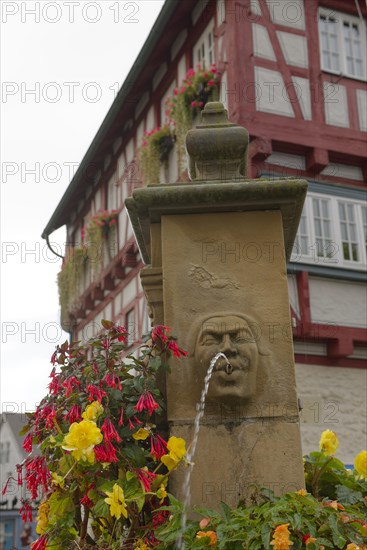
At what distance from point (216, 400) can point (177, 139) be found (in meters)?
8.90

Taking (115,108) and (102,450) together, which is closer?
(102,450)

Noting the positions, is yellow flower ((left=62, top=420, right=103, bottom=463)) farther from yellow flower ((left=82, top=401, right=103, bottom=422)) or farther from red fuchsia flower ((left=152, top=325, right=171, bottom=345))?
red fuchsia flower ((left=152, top=325, right=171, bottom=345))

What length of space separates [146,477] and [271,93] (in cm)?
835

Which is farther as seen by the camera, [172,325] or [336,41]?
[336,41]

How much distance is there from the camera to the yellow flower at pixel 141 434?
2480 millimetres

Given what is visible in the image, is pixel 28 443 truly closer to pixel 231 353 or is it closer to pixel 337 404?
pixel 231 353

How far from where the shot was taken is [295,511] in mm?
2215

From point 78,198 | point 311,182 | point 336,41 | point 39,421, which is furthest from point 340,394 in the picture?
point 78,198

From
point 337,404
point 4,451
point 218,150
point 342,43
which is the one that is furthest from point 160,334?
point 4,451

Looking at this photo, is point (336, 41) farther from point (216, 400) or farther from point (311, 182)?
point (216, 400)

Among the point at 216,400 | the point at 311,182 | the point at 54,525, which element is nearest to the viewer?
the point at 54,525

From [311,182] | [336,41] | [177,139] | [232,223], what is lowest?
[232,223]

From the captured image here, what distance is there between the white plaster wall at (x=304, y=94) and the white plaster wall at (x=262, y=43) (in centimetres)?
47

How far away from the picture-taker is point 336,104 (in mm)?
10531
